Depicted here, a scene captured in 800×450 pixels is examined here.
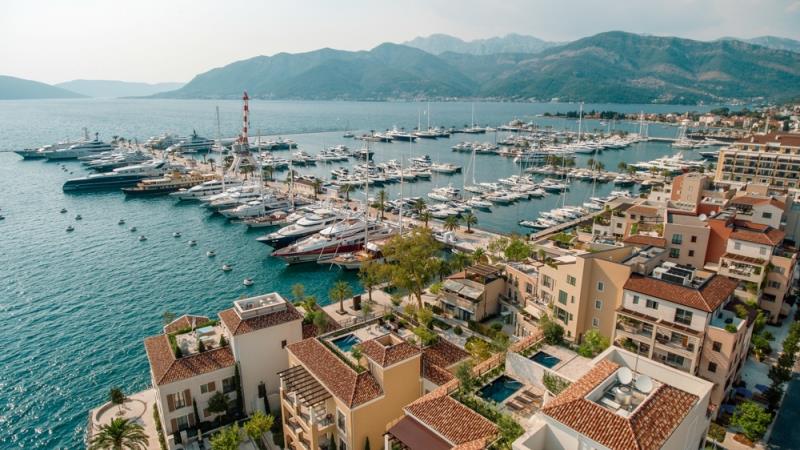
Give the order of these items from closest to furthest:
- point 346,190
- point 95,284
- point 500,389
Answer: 1. point 500,389
2. point 95,284
3. point 346,190

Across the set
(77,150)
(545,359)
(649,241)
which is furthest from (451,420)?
(77,150)

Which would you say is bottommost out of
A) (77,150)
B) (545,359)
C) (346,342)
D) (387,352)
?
(346,342)

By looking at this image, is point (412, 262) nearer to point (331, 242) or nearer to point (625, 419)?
point (331, 242)

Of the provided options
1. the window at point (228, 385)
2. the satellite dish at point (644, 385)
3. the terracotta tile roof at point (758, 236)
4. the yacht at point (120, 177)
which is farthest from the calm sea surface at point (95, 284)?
the terracotta tile roof at point (758, 236)

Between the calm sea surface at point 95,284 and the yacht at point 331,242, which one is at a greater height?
the yacht at point 331,242

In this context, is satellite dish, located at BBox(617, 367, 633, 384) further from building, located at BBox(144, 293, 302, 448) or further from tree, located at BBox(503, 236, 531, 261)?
tree, located at BBox(503, 236, 531, 261)

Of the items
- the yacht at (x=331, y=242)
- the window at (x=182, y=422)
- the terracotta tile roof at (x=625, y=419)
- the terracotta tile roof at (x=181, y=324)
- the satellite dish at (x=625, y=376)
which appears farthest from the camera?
the yacht at (x=331, y=242)

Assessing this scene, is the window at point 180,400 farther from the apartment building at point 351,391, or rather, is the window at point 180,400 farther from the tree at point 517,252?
the tree at point 517,252
